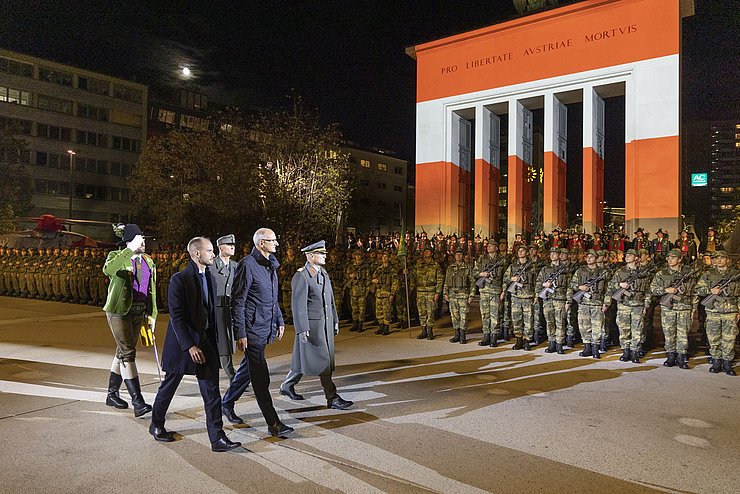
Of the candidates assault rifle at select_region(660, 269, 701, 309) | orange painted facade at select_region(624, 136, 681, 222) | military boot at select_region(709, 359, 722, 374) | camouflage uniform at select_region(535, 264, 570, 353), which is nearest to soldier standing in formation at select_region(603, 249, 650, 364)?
assault rifle at select_region(660, 269, 701, 309)

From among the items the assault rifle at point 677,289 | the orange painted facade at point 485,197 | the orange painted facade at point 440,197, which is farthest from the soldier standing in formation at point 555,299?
the orange painted facade at point 440,197

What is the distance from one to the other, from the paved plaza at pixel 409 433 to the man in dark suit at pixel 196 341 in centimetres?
36

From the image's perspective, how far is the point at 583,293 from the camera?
9594mm

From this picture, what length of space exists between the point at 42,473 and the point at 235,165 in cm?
2353

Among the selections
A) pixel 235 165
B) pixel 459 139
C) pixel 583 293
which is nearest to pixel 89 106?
pixel 235 165

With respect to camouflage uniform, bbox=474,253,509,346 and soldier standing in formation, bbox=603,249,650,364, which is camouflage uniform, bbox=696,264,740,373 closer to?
soldier standing in formation, bbox=603,249,650,364

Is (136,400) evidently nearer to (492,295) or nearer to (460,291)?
(460,291)

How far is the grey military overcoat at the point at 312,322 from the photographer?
6160 millimetres

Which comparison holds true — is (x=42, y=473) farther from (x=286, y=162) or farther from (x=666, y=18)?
(x=666, y=18)

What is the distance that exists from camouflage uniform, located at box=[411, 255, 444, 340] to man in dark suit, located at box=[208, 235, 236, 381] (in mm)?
5121

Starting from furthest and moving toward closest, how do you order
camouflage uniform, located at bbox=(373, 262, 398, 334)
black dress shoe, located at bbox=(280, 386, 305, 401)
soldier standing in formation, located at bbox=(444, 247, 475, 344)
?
camouflage uniform, located at bbox=(373, 262, 398, 334) → soldier standing in formation, located at bbox=(444, 247, 475, 344) → black dress shoe, located at bbox=(280, 386, 305, 401)

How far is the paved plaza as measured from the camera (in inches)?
168

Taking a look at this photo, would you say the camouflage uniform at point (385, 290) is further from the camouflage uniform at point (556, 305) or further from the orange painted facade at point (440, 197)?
the orange painted facade at point (440, 197)

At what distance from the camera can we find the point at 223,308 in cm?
636
